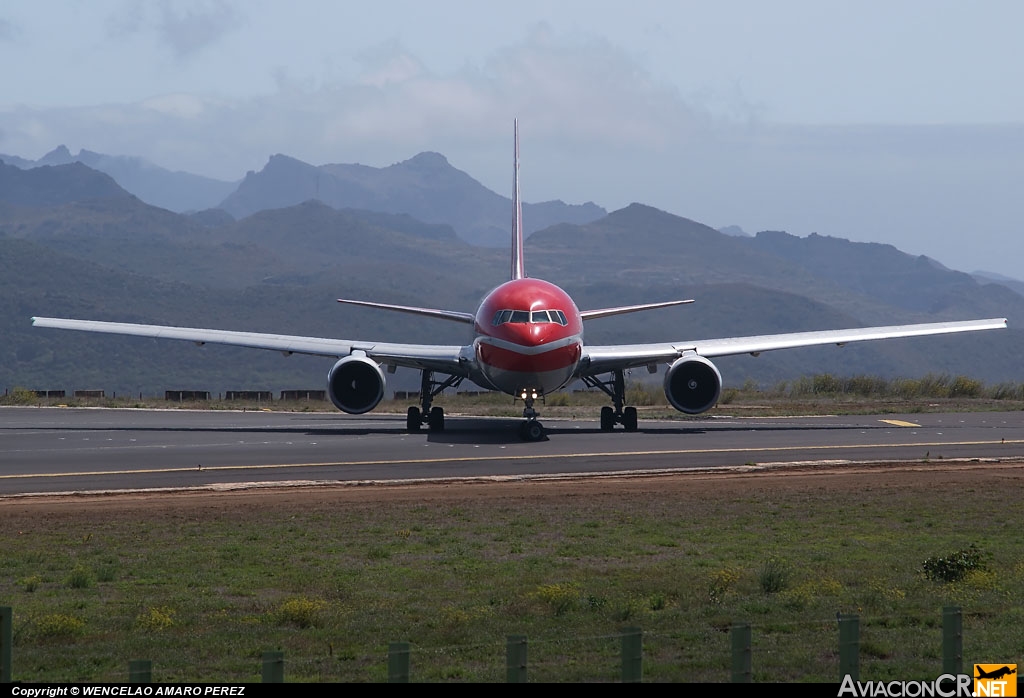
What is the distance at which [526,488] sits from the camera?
29.5 m

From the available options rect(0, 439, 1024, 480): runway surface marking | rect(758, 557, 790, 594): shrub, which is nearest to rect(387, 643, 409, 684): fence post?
rect(758, 557, 790, 594): shrub

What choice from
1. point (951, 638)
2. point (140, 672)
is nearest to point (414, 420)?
point (951, 638)

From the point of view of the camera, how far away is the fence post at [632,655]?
397 inches

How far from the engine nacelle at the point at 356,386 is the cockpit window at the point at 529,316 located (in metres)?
5.87

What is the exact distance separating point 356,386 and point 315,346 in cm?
314

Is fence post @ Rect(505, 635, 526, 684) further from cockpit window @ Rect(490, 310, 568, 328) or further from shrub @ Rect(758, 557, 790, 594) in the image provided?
cockpit window @ Rect(490, 310, 568, 328)

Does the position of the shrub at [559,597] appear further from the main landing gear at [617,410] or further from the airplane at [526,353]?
the main landing gear at [617,410]

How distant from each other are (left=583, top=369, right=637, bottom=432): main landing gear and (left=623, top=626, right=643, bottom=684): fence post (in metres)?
36.1

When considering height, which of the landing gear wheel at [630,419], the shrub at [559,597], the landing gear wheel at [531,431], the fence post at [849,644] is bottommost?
the shrub at [559,597]

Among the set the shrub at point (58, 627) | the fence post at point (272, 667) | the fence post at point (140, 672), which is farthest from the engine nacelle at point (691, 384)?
the fence post at point (140, 672)

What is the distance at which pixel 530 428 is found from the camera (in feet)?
139

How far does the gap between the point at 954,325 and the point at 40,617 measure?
41.6m

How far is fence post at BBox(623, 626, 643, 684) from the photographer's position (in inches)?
397

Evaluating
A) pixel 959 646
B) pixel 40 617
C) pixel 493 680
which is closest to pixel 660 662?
pixel 493 680
